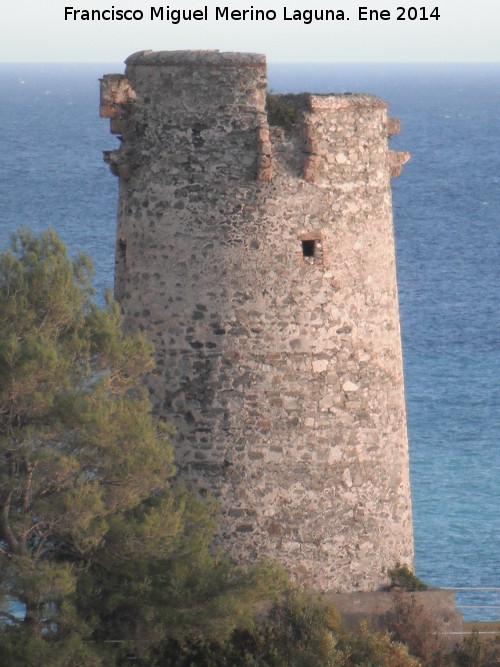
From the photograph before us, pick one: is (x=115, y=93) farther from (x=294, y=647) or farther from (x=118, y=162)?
(x=294, y=647)

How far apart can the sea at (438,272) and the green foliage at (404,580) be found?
4.00 feet

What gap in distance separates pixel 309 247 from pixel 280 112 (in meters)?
1.33

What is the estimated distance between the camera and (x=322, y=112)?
17.5 meters

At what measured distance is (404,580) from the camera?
18.0 meters

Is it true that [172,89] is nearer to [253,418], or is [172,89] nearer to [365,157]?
[365,157]

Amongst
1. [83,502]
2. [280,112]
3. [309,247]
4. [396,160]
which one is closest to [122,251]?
[309,247]

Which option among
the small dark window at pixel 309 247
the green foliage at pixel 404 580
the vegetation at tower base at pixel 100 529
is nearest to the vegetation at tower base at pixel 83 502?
the vegetation at tower base at pixel 100 529

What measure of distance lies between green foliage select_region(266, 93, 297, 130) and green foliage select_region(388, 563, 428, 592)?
4436mm

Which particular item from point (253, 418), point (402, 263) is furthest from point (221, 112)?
point (402, 263)

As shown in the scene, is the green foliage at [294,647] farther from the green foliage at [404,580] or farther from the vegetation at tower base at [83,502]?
the green foliage at [404,580]

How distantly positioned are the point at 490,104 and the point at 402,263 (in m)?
118

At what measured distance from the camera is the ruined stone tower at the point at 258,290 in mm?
17391

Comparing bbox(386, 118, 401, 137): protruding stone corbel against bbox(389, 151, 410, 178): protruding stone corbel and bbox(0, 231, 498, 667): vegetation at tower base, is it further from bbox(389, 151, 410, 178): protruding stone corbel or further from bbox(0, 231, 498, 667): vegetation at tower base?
bbox(0, 231, 498, 667): vegetation at tower base

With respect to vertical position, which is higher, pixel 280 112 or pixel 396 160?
pixel 280 112
